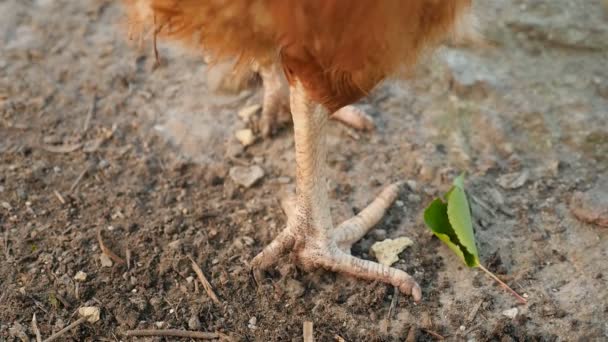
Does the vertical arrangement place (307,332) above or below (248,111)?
below

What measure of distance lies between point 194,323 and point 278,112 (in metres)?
1.15

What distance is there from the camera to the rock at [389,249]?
2.71m

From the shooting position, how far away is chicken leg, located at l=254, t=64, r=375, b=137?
3283 mm

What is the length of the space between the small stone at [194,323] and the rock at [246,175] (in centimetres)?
71

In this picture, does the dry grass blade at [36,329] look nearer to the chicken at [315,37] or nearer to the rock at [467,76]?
the chicken at [315,37]

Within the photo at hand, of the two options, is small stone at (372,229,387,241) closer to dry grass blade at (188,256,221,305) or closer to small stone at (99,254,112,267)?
dry grass blade at (188,256,221,305)

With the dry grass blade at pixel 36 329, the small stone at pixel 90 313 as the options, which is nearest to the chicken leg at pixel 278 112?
the small stone at pixel 90 313

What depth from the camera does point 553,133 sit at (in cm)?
326

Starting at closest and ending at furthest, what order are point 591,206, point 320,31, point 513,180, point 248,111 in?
point 320,31, point 591,206, point 513,180, point 248,111

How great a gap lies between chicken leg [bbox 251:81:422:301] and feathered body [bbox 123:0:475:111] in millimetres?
338

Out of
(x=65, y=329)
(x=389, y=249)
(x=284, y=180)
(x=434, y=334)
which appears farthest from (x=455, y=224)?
(x=65, y=329)

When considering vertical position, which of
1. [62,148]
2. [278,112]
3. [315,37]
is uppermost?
[315,37]

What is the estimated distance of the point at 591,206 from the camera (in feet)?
9.27

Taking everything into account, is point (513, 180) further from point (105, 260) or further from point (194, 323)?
point (105, 260)
